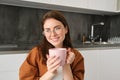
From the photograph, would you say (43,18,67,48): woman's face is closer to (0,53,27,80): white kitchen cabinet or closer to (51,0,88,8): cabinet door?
(0,53,27,80): white kitchen cabinet

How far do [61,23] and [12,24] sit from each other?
1.53 metres

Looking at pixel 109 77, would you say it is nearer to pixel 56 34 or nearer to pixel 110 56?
pixel 110 56

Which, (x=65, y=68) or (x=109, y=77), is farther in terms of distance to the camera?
(x=109, y=77)

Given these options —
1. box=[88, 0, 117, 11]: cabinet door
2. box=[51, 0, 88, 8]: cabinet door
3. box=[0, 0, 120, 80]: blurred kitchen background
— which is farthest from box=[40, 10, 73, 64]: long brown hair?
box=[88, 0, 117, 11]: cabinet door

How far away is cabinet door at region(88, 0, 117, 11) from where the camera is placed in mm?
2555

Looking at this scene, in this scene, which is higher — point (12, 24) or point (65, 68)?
point (12, 24)

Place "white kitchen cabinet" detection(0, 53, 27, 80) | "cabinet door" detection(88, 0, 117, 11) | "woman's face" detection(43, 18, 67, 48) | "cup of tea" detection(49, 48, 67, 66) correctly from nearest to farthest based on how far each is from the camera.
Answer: "cup of tea" detection(49, 48, 67, 66) < "woman's face" detection(43, 18, 67, 48) < "white kitchen cabinet" detection(0, 53, 27, 80) < "cabinet door" detection(88, 0, 117, 11)

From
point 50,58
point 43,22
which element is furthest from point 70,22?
point 50,58

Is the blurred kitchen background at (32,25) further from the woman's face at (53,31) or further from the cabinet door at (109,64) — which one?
the woman's face at (53,31)

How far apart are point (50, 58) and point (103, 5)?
210cm

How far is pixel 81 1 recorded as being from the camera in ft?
8.02

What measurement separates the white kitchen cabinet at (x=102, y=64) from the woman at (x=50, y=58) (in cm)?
119

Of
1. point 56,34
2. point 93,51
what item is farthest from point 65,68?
point 93,51

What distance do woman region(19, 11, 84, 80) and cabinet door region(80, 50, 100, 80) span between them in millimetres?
1144
